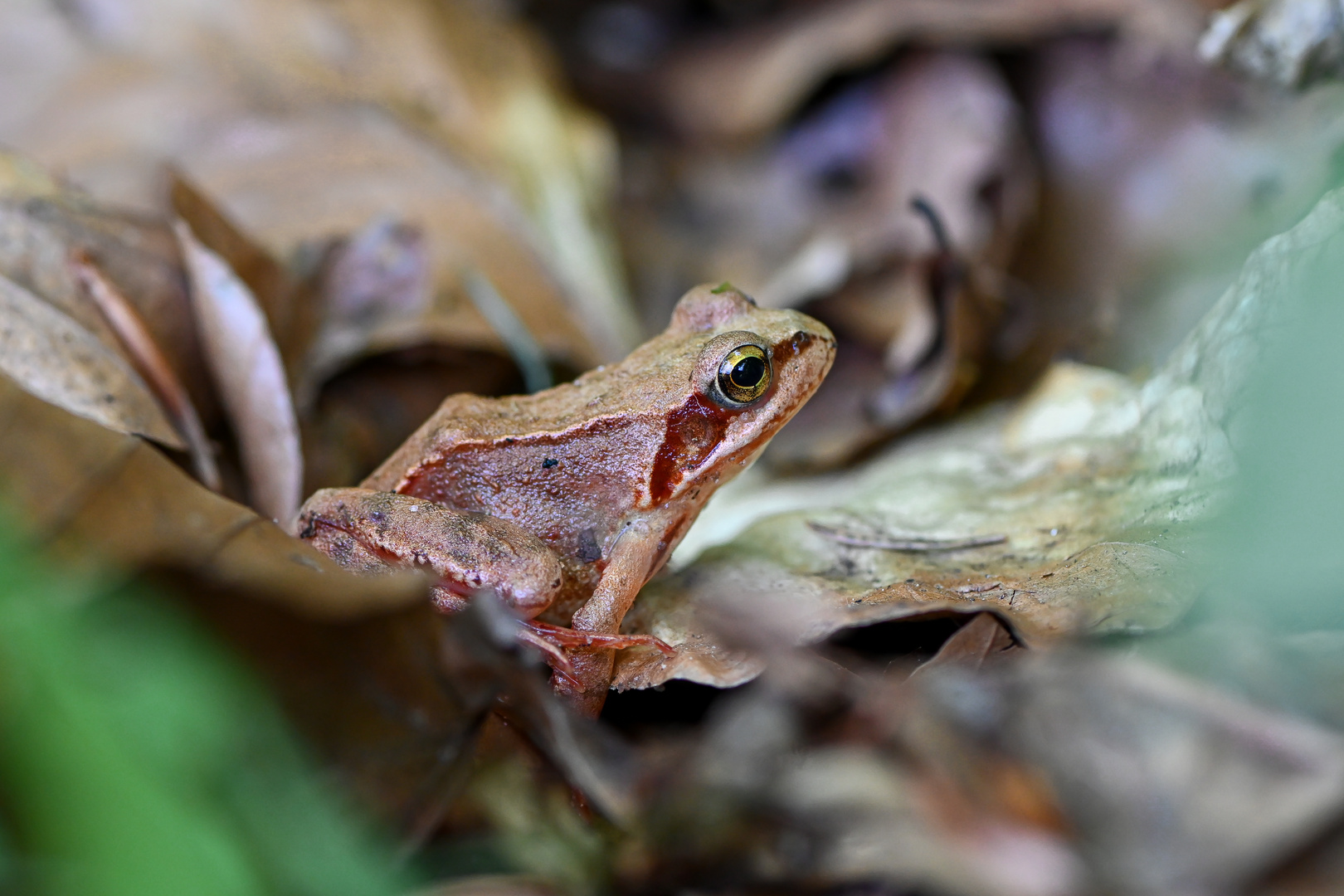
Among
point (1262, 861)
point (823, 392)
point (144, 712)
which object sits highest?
point (823, 392)

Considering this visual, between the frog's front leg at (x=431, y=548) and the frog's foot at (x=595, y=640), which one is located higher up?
the frog's front leg at (x=431, y=548)

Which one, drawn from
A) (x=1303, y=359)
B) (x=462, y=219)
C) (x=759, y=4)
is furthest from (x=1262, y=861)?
(x=759, y=4)

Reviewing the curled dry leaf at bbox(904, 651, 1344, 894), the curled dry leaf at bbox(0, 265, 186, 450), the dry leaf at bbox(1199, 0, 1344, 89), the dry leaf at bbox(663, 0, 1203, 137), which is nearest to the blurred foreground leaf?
the curled dry leaf at bbox(904, 651, 1344, 894)

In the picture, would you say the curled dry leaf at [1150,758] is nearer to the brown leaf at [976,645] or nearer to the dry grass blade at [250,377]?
the brown leaf at [976,645]

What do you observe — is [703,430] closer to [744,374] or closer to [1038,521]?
[744,374]

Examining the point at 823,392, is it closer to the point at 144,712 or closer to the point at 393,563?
the point at 393,563

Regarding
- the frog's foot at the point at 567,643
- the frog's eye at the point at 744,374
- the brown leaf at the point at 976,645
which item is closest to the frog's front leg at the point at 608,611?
the frog's foot at the point at 567,643

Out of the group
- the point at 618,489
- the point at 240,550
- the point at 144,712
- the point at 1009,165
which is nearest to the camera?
the point at 144,712

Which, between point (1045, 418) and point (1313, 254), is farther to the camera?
Result: point (1045, 418)
